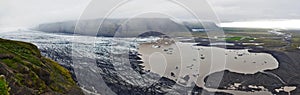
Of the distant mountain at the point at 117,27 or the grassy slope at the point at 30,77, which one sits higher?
the distant mountain at the point at 117,27

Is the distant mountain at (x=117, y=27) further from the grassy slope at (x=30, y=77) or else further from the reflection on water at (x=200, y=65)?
the grassy slope at (x=30, y=77)

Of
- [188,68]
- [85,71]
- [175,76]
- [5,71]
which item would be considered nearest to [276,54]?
[188,68]

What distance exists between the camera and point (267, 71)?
6838cm

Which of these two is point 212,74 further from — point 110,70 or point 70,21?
point 70,21

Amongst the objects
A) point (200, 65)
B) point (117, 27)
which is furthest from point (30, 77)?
point (117, 27)

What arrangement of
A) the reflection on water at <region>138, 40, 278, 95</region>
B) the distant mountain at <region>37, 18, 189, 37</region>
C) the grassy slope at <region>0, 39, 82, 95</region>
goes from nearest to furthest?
the grassy slope at <region>0, 39, 82, 95</region>, the reflection on water at <region>138, 40, 278, 95</region>, the distant mountain at <region>37, 18, 189, 37</region>

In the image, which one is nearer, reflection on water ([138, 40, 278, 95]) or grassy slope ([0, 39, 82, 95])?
grassy slope ([0, 39, 82, 95])

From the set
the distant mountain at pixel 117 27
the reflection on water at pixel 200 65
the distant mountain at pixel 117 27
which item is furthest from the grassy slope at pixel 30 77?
the distant mountain at pixel 117 27

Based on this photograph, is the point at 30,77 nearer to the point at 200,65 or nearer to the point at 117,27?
the point at 200,65

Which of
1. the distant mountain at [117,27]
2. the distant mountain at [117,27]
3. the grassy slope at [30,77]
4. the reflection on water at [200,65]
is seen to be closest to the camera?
the grassy slope at [30,77]

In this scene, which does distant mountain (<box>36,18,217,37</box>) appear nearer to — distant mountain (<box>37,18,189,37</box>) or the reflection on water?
distant mountain (<box>37,18,189,37</box>)

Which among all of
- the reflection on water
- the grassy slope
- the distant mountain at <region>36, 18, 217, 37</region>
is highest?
the distant mountain at <region>36, 18, 217, 37</region>

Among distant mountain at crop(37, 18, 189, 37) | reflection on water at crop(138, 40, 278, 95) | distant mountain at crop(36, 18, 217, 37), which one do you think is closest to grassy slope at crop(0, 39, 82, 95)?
reflection on water at crop(138, 40, 278, 95)

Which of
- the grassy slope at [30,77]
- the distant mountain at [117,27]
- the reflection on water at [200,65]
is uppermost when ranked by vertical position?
the distant mountain at [117,27]
